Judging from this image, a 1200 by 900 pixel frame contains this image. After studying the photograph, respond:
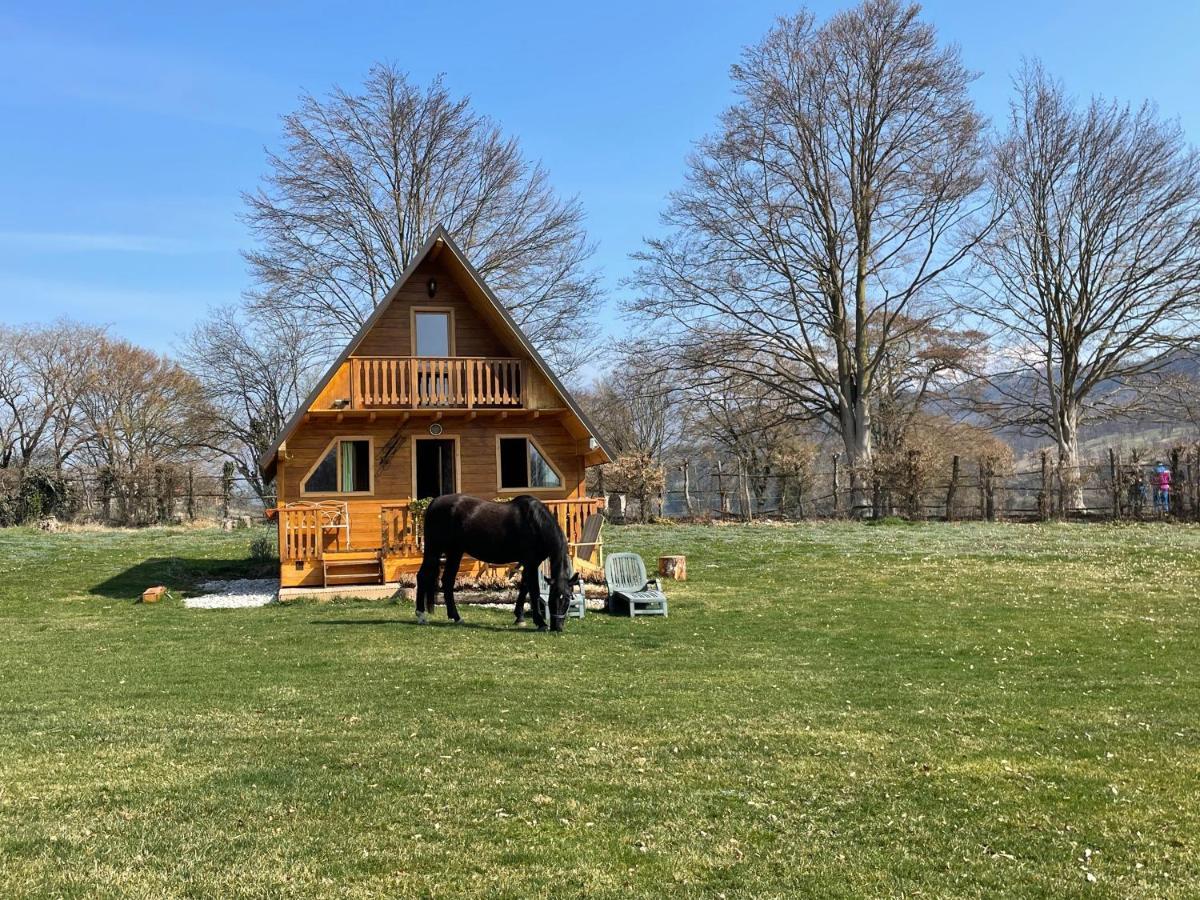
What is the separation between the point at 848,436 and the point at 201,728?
113ft

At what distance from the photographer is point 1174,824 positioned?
16.8 feet

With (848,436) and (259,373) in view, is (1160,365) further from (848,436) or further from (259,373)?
(259,373)

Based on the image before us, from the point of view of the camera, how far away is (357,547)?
19438 mm

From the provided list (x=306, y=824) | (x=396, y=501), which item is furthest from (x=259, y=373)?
(x=306, y=824)

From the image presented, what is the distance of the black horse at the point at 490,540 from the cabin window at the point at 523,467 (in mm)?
5973

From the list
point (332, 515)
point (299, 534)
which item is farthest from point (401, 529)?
point (299, 534)

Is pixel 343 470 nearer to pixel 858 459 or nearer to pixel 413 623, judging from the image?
pixel 413 623

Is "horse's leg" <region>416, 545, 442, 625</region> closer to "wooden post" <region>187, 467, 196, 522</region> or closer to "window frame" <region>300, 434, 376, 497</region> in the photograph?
"window frame" <region>300, 434, 376, 497</region>

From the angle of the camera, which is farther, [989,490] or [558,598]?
[989,490]

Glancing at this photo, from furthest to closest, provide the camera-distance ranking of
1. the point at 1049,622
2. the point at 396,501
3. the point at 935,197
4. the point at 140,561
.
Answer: the point at 935,197 < the point at 140,561 < the point at 396,501 < the point at 1049,622

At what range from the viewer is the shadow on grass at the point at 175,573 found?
19.0m

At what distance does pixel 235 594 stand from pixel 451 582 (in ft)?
21.0

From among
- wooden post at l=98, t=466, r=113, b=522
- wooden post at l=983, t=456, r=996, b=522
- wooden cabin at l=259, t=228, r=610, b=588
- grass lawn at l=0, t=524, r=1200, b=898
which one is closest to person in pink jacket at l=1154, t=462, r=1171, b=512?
wooden post at l=983, t=456, r=996, b=522

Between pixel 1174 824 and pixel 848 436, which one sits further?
pixel 848 436
